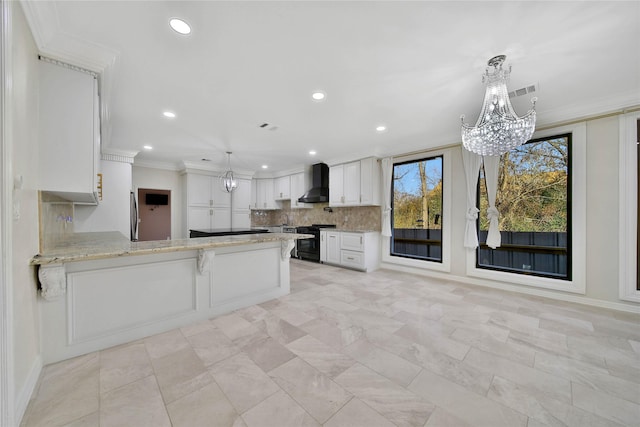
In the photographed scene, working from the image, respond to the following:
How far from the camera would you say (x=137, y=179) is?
5.73 meters

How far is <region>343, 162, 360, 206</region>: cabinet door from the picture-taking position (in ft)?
17.1

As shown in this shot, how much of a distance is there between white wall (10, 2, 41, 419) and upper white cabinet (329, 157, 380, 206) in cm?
452

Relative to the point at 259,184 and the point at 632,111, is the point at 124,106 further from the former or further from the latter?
the point at 632,111

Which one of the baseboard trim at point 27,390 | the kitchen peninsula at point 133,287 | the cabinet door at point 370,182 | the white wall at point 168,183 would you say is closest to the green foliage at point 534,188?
the cabinet door at point 370,182

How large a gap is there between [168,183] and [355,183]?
4846mm

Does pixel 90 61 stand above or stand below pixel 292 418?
above

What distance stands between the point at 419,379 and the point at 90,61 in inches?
138

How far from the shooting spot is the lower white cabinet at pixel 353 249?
4879 mm

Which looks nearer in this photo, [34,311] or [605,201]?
[34,311]

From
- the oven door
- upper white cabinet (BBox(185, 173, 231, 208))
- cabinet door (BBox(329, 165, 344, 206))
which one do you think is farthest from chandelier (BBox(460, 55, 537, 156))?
upper white cabinet (BBox(185, 173, 231, 208))

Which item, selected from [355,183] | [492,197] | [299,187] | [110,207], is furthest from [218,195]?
[492,197]

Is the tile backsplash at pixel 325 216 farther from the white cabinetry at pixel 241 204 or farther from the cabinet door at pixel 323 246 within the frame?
the white cabinetry at pixel 241 204

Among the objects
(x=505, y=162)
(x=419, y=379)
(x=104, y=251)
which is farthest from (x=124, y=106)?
(x=505, y=162)

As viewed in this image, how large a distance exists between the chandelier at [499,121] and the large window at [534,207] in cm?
165
